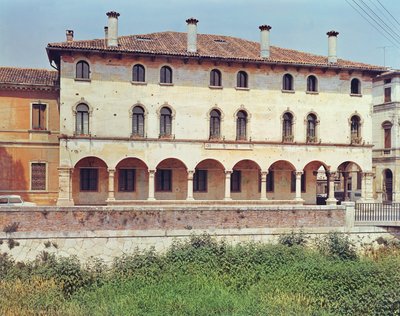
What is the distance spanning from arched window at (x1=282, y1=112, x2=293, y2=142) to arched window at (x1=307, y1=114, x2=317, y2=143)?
1.24 metres

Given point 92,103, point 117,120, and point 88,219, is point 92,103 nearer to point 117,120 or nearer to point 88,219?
point 117,120

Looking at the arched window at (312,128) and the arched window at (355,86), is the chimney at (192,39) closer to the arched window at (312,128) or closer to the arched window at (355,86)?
the arched window at (312,128)

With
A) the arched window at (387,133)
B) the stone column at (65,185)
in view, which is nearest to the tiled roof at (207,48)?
the stone column at (65,185)

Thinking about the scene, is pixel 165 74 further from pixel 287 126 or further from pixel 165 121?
pixel 287 126

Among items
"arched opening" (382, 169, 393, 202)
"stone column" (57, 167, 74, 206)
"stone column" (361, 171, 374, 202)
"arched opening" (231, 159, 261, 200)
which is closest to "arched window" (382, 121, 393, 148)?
"arched opening" (382, 169, 393, 202)

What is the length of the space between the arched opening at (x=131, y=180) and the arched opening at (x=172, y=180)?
89 cm

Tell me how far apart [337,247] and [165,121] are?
13275 mm

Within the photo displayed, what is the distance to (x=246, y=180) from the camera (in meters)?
33.2

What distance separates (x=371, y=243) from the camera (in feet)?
78.4

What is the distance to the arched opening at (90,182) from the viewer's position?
3064 centimetres

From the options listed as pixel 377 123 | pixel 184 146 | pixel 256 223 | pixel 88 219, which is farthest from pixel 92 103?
pixel 377 123

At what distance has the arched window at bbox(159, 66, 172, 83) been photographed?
3070 centimetres

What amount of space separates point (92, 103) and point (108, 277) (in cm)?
1260

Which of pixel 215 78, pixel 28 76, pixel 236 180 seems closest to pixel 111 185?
pixel 236 180
